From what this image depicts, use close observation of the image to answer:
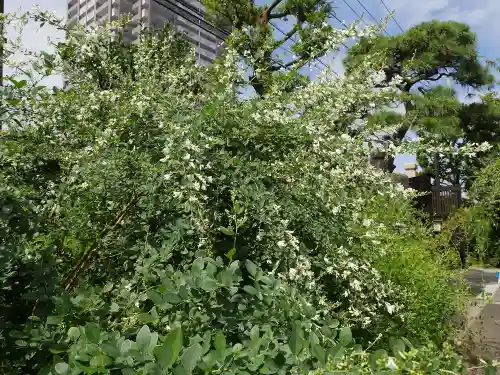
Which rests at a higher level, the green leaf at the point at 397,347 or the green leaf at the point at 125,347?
the green leaf at the point at 125,347

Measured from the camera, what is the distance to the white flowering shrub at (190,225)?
1063 millimetres

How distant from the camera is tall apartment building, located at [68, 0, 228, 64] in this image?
24.6 feet

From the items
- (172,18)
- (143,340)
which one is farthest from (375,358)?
(172,18)

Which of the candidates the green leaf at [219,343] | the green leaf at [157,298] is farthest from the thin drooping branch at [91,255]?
the green leaf at [219,343]

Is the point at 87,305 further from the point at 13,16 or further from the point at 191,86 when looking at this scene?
the point at 191,86

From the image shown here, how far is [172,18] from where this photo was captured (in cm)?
823

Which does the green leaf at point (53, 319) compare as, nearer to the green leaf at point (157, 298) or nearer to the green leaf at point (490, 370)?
the green leaf at point (157, 298)

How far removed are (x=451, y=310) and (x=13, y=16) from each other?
4.10 metres

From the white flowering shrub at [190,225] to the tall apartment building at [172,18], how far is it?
434 cm

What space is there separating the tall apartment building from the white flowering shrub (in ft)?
14.2

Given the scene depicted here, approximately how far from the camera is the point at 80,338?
946 millimetres

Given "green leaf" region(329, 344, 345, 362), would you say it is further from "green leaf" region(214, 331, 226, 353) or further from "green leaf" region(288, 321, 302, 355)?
"green leaf" region(214, 331, 226, 353)

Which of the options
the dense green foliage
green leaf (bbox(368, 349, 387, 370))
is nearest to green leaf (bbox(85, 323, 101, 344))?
green leaf (bbox(368, 349, 387, 370))

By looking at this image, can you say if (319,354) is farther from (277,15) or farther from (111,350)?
(277,15)
